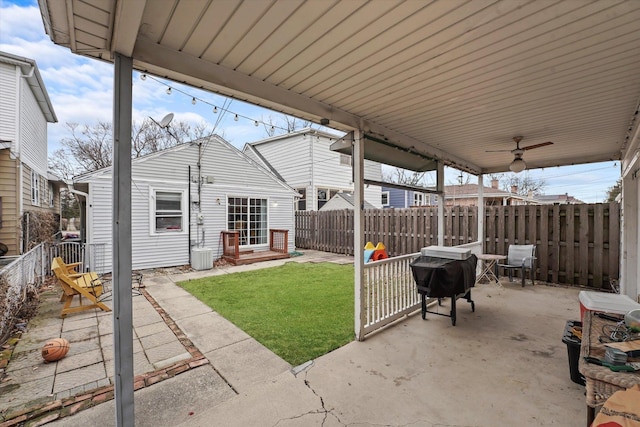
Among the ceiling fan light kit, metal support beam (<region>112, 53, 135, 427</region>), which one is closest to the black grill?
the ceiling fan light kit

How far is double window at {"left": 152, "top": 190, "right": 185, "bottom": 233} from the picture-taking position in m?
8.23

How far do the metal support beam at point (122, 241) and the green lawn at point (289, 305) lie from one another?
5.11ft

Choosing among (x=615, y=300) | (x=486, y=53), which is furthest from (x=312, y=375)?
(x=486, y=53)

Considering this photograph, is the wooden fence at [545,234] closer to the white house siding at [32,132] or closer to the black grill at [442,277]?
the black grill at [442,277]

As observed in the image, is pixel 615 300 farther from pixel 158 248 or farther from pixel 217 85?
pixel 158 248

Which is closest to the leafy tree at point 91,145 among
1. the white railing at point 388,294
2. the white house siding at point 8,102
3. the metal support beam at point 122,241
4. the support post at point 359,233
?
the white house siding at point 8,102

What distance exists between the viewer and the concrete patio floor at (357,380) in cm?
216

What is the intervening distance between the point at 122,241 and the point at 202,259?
22.3 ft

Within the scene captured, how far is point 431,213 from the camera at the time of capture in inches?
324

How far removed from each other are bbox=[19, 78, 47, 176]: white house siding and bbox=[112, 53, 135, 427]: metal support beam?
9250mm

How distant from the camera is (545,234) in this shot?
6.49m

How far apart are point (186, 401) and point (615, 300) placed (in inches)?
153

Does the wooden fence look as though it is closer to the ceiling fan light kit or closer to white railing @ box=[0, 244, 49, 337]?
the ceiling fan light kit

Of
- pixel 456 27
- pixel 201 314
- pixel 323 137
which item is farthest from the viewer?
pixel 323 137
